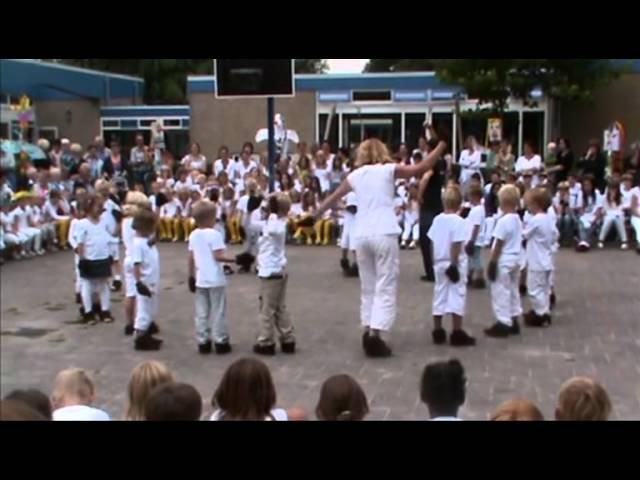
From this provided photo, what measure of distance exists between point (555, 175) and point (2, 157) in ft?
38.6

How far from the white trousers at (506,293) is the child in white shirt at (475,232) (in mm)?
575

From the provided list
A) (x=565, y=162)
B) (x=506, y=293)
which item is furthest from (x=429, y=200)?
(x=565, y=162)

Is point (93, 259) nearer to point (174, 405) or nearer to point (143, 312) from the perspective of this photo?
point (143, 312)

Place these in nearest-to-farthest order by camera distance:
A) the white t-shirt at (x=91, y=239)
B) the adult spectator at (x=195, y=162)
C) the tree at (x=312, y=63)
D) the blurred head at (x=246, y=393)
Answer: the tree at (x=312, y=63), the blurred head at (x=246, y=393), the white t-shirt at (x=91, y=239), the adult spectator at (x=195, y=162)

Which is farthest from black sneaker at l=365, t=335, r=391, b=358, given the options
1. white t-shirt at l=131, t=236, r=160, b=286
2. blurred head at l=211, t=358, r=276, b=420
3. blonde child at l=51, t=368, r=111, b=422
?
blurred head at l=211, t=358, r=276, b=420

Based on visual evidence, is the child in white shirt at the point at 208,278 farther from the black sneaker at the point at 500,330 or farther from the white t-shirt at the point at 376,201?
the black sneaker at the point at 500,330

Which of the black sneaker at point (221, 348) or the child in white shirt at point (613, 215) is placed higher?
the child in white shirt at point (613, 215)

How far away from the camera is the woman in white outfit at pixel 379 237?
7824mm

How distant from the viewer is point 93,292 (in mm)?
9867

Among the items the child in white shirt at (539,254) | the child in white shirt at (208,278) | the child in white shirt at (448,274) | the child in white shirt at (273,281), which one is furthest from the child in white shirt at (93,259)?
the child in white shirt at (539,254)

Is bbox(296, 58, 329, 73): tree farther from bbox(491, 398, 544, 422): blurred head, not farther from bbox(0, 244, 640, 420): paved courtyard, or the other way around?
bbox(0, 244, 640, 420): paved courtyard

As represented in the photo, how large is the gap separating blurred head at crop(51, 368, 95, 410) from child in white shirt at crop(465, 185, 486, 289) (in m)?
5.42
